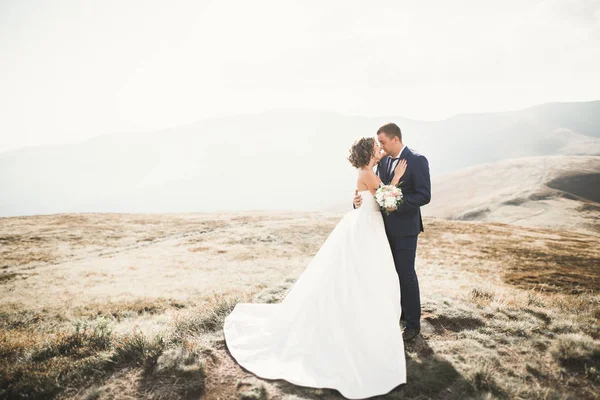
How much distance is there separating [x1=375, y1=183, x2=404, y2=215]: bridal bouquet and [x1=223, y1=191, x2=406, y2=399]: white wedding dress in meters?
0.42

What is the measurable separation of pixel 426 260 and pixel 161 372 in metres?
22.5

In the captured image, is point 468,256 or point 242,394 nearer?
point 242,394

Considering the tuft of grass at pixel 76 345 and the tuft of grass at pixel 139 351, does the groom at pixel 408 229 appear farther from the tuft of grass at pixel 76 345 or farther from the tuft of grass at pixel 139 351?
the tuft of grass at pixel 76 345

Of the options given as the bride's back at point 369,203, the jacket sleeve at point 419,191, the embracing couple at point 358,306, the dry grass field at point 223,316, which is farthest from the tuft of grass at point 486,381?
the bride's back at point 369,203

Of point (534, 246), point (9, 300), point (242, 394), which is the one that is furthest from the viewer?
point (534, 246)

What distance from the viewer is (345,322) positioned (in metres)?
5.09

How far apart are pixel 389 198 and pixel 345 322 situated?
2.28 m

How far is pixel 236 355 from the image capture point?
203 inches

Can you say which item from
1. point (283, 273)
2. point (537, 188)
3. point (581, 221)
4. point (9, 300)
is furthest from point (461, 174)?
point (9, 300)

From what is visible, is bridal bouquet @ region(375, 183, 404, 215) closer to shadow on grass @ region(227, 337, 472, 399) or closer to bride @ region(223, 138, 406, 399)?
bride @ region(223, 138, 406, 399)

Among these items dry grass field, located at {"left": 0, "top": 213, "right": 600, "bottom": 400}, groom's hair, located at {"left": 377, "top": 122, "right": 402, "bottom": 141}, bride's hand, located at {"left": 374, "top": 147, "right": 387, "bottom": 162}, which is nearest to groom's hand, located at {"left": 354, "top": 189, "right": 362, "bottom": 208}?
bride's hand, located at {"left": 374, "top": 147, "right": 387, "bottom": 162}

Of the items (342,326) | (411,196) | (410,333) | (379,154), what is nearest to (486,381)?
(410,333)

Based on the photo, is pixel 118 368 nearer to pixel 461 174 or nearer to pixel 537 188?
pixel 537 188

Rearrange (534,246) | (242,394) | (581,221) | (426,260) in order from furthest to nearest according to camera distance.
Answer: (581,221) → (534,246) → (426,260) → (242,394)
